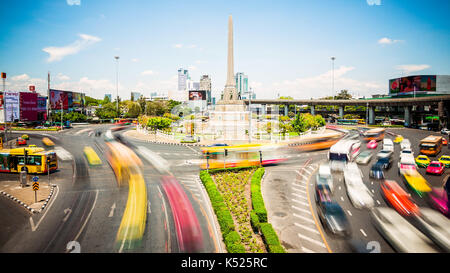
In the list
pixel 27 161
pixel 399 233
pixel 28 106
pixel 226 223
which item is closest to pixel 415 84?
pixel 399 233

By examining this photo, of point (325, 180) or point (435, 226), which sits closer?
point (435, 226)

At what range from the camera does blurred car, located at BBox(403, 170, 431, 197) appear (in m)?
20.8

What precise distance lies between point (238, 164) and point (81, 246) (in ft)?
61.1

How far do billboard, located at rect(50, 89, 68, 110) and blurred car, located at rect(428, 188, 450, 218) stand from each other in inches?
4044

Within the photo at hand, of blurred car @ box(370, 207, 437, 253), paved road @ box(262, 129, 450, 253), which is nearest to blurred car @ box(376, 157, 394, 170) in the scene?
paved road @ box(262, 129, 450, 253)

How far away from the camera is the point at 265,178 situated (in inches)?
1015

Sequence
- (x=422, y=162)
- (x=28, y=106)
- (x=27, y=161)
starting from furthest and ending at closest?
(x=28, y=106), (x=422, y=162), (x=27, y=161)

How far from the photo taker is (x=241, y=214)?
16750mm

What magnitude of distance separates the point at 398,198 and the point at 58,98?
103m

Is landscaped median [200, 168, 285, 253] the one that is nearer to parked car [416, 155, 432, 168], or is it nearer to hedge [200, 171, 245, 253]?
hedge [200, 171, 245, 253]

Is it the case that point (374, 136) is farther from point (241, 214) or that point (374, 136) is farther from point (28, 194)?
point (28, 194)

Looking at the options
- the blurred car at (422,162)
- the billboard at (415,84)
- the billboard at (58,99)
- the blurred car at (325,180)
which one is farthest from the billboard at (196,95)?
the blurred car at (422,162)

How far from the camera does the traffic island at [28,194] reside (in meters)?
18.0
